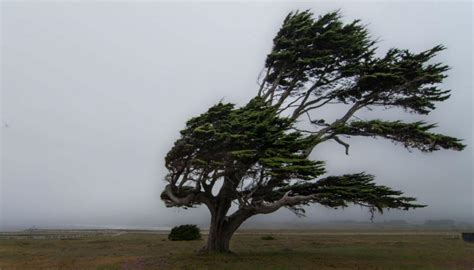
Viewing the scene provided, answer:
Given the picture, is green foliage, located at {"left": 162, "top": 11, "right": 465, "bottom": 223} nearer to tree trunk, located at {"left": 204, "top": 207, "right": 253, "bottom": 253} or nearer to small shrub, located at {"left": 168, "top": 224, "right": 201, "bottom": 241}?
tree trunk, located at {"left": 204, "top": 207, "right": 253, "bottom": 253}

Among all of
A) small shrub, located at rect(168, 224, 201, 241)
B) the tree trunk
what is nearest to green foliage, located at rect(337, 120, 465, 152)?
Answer: the tree trunk

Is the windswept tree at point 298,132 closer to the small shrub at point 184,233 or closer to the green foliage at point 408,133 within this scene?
the green foliage at point 408,133

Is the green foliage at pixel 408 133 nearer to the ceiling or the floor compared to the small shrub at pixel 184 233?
nearer to the ceiling

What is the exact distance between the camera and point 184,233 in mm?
42500

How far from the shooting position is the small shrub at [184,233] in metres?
42.2

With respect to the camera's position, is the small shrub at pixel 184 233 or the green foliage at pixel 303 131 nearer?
the green foliage at pixel 303 131

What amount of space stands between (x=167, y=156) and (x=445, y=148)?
1449 cm

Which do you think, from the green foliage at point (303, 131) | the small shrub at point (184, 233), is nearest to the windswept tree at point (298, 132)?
the green foliage at point (303, 131)

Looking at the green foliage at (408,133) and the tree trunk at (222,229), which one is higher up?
the green foliage at (408,133)

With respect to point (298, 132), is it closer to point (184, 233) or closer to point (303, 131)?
point (303, 131)

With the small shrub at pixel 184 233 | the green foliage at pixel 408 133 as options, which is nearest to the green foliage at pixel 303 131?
the green foliage at pixel 408 133

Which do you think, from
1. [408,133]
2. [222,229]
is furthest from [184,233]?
[408,133]

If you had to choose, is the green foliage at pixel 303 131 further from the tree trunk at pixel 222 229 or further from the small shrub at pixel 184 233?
the small shrub at pixel 184 233

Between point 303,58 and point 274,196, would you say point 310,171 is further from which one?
point 303,58
